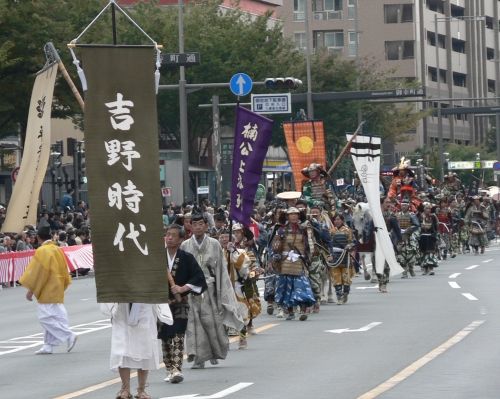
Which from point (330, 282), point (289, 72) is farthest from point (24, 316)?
point (289, 72)

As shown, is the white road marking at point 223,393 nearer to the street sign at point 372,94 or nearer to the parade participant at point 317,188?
the parade participant at point 317,188

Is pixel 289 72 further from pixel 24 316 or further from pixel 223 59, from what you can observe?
pixel 24 316

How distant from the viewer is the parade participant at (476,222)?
49.9 meters

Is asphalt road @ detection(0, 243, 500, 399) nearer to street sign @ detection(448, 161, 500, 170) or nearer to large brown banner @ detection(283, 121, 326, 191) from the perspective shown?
large brown banner @ detection(283, 121, 326, 191)

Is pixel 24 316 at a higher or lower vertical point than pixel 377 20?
lower

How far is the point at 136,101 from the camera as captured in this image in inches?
550

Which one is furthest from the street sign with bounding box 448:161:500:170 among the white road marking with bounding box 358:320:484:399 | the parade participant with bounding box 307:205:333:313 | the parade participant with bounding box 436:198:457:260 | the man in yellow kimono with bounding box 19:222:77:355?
the man in yellow kimono with bounding box 19:222:77:355

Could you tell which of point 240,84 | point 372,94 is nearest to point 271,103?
point 240,84

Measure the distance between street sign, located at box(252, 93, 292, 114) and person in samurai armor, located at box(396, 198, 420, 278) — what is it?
949cm

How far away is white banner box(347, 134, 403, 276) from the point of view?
1218 inches

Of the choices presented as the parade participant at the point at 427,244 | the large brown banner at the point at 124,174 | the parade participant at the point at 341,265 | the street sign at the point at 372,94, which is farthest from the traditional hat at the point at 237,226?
the street sign at the point at 372,94

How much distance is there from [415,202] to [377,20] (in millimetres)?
71392

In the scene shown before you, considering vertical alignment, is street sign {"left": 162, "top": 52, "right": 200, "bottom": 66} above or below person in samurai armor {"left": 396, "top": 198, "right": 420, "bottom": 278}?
above

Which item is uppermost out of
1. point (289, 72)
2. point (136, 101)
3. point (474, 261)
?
point (289, 72)
